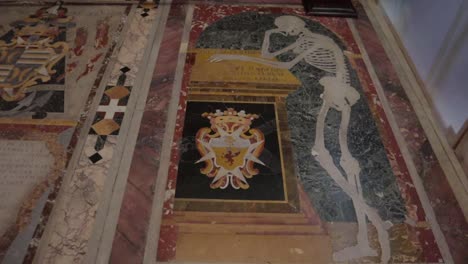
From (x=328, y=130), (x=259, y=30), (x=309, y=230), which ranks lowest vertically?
(x=309, y=230)

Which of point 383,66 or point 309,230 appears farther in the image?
point 383,66

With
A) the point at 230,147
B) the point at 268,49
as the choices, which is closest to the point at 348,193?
the point at 230,147

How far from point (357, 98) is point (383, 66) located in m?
0.48

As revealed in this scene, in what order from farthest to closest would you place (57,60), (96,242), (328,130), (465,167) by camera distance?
1. (57,60)
2. (328,130)
3. (465,167)
4. (96,242)

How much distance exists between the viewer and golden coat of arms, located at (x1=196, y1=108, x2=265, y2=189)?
213 cm

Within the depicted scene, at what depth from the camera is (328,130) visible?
7.85 ft

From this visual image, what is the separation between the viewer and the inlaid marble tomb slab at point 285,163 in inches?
73.5

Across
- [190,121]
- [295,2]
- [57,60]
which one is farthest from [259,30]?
[57,60]

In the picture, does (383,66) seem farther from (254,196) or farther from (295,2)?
(254,196)

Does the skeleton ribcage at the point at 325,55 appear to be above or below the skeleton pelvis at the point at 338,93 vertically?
above

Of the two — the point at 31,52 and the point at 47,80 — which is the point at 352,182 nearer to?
the point at 47,80

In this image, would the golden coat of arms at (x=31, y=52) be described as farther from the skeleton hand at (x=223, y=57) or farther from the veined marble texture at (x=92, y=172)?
the skeleton hand at (x=223, y=57)

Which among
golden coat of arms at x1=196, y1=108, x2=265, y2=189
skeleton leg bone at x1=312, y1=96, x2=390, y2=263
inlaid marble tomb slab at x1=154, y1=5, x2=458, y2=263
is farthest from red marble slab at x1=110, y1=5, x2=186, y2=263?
skeleton leg bone at x1=312, y1=96, x2=390, y2=263

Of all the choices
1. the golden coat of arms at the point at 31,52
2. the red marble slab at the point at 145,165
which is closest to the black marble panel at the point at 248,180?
the red marble slab at the point at 145,165
